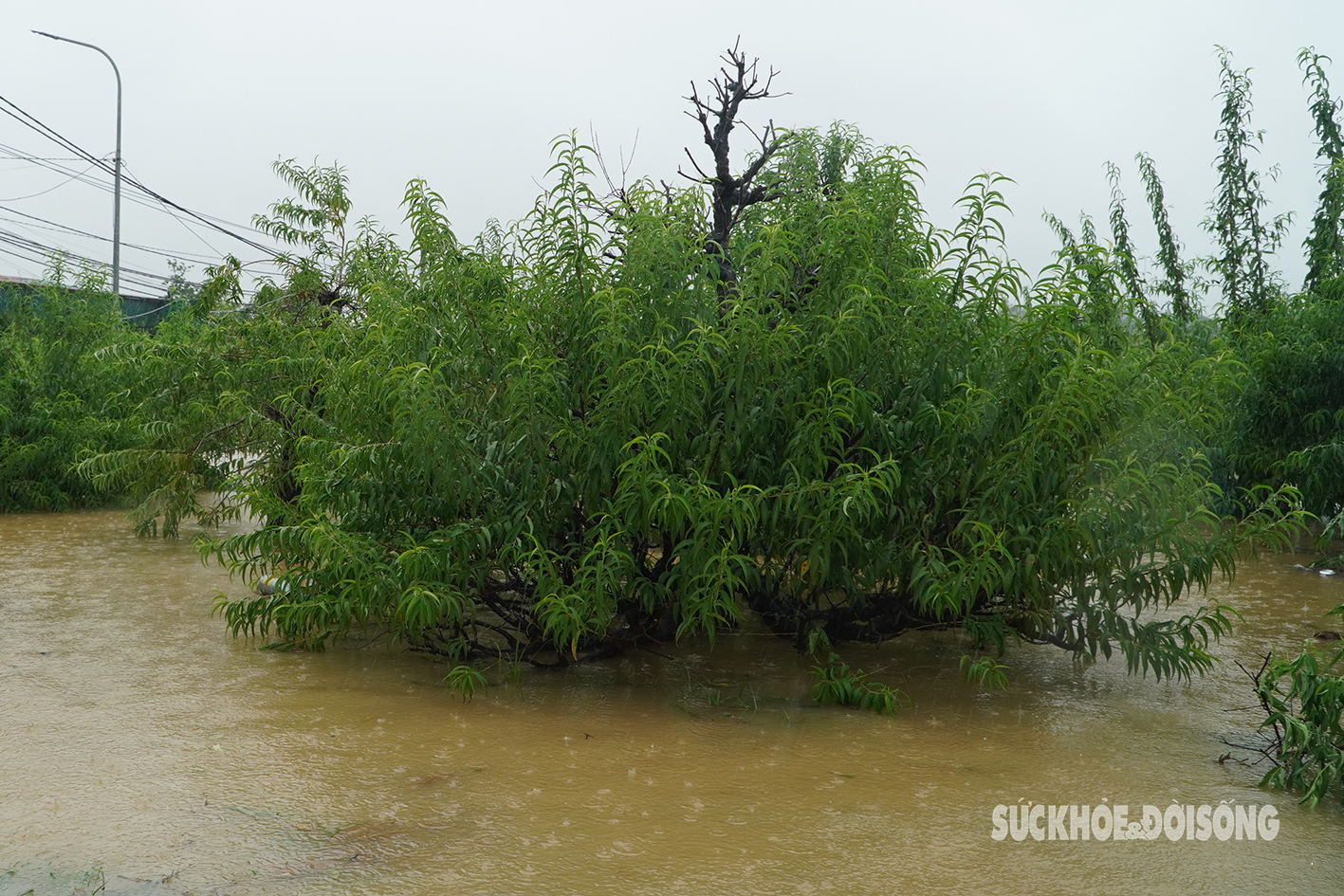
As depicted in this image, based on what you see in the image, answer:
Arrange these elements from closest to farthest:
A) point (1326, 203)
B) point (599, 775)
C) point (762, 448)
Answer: point (599, 775), point (762, 448), point (1326, 203)

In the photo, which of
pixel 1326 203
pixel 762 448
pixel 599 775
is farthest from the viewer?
pixel 1326 203

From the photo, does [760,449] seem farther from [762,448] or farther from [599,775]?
[599,775]

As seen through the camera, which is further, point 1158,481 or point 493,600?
point 493,600

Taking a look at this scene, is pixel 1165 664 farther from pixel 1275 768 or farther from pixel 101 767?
pixel 101 767

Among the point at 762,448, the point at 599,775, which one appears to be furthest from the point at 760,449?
the point at 599,775

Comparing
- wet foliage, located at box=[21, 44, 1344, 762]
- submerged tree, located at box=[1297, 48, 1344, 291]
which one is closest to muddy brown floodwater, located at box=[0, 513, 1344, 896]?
wet foliage, located at box=[21, 44, 1344, 762]

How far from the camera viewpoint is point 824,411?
17.4ft

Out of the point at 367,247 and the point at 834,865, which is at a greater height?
the point at 367,247

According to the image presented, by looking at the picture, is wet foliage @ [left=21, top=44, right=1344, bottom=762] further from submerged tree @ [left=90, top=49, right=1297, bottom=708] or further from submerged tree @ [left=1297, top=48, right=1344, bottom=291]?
submerged tree @ [left=1297, top=48, right=1344, bottom=291]

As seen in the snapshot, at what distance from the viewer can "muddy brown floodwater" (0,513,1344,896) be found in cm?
357

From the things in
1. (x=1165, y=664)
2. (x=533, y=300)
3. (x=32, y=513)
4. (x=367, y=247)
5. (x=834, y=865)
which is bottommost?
(x=834, y=865)

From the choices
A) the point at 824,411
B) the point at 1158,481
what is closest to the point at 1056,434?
the point at 1158,481

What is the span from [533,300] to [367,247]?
14.7 feet

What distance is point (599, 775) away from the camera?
446 centimetres
